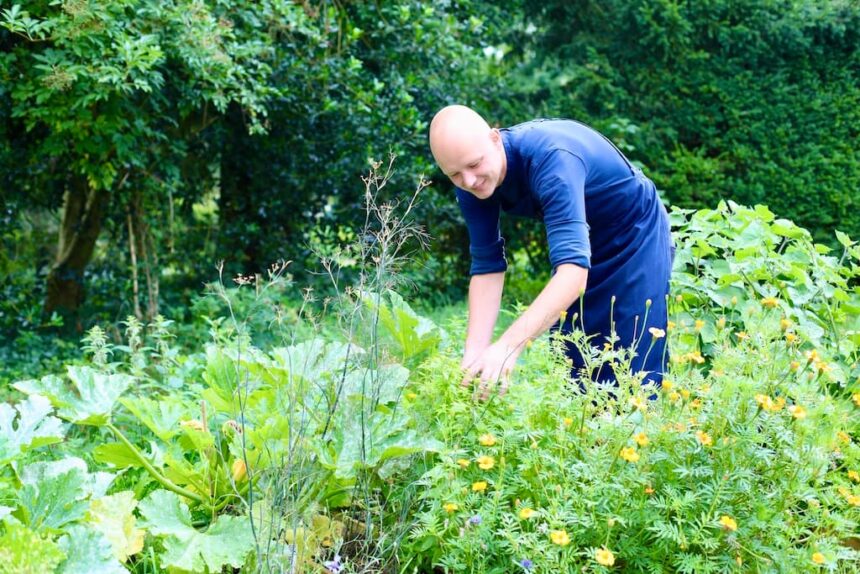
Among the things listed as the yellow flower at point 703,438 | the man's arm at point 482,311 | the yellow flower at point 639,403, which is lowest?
the man's arm at point 482,311

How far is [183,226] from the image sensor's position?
7.39m

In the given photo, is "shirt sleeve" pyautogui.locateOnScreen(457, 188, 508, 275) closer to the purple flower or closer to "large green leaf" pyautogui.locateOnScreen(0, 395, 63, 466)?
the purple flower

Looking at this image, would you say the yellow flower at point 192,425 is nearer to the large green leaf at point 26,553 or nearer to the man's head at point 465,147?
the large green leaf at point 26,553

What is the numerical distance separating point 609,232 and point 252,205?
534 cm

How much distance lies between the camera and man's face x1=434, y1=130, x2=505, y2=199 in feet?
7.69

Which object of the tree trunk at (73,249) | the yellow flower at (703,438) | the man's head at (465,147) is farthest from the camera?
the tree trunk at (73,249)

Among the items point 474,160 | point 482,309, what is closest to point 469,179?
point 474,160

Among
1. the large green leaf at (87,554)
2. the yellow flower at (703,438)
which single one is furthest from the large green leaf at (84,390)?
the yellow flower at (703,438)

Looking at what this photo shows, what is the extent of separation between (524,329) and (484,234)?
71 cm

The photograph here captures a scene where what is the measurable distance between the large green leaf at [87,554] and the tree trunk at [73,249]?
16.2 feet

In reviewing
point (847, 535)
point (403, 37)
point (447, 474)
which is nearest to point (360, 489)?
point (447, 474)

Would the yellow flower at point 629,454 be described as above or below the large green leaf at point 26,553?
above

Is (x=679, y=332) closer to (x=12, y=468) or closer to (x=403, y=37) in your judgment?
(x=12, y=468)

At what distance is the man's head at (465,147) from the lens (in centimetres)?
233
